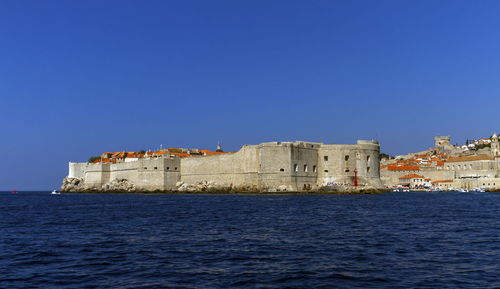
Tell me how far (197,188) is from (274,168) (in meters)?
9.17

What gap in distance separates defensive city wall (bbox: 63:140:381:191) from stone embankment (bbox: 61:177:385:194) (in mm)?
187

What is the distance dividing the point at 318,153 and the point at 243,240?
103 ft

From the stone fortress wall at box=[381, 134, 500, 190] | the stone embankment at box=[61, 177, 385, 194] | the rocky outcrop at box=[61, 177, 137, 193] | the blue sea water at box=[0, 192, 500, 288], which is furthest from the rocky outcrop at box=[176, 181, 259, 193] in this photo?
the blue sea water at box=[0, 192, 500, 288]

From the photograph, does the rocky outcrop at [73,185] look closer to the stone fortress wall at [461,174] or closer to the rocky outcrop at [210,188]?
the rocky outcrop at [210,188]

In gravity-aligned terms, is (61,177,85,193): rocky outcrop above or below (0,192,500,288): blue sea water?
above

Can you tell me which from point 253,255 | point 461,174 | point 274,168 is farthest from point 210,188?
point 253,255

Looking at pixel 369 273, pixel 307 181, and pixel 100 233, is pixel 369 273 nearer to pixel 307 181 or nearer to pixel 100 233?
pixel 100 233

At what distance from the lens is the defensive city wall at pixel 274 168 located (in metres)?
38.7

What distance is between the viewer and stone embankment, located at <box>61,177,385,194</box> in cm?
3866

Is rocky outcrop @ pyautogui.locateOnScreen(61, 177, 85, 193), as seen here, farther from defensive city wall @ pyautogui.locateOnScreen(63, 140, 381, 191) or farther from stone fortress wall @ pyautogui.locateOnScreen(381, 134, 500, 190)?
stone fortress wall @ pyautogui.locateOnScreen(381, 134, 500, 190)

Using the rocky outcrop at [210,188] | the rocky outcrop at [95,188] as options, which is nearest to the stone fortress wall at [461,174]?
the rocky outcrop at [210,188]

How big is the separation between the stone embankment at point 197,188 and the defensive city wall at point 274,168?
0.61ft

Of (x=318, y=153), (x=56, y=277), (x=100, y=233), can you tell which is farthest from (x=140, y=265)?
(x=318, y=153)

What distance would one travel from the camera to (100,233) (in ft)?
40.2
